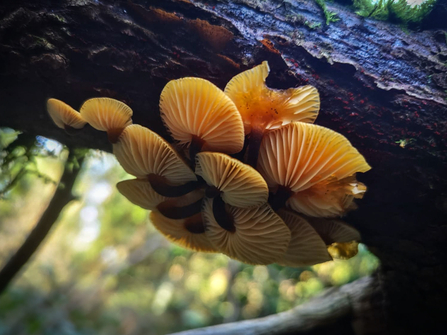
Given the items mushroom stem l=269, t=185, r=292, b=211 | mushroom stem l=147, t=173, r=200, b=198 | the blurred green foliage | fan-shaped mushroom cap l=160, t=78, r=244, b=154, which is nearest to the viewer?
fan-shaped mushroom cap l=160, t=78, r=244, b=154

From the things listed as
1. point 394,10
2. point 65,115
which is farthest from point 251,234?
point 394,10

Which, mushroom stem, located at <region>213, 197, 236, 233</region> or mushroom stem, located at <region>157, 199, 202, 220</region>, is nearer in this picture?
mushroom stem, located at <region>213, 197, 236, 233</region>

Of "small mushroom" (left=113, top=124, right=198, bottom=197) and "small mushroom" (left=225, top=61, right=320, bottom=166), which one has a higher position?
"small mushroom" (left=225, top=61, right=320, bottom=166)

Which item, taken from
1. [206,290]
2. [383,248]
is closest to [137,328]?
[206,290]

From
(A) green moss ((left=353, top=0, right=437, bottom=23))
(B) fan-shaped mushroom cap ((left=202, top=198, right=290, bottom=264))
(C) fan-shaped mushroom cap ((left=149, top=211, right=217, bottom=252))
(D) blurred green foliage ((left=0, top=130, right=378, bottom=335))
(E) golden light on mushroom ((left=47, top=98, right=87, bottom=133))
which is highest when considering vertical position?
(A) green moss ((left=353, top=0, right=437, bottom=23))

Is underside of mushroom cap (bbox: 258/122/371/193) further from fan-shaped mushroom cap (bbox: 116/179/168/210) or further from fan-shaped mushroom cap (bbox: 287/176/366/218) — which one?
fan-shaped mushroom cap (bbox: 116/179/168/210)

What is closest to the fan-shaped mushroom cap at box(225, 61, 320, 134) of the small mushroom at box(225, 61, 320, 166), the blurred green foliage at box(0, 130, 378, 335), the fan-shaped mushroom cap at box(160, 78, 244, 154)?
the small mushroom at box(225, 61, 320, 166)
